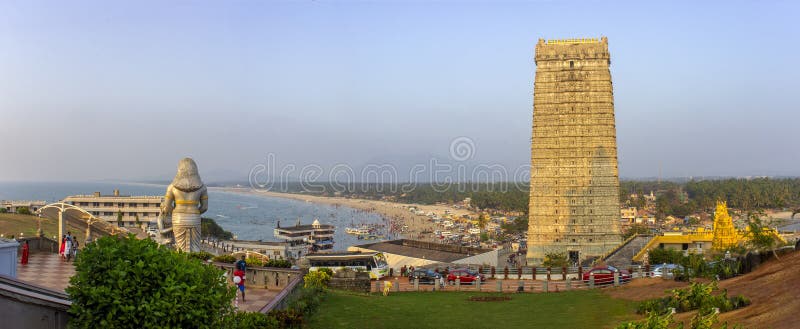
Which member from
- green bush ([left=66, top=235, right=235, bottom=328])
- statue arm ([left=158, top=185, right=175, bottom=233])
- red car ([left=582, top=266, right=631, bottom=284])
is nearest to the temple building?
red car ([left=582, top=266, right=631, bottom=284])

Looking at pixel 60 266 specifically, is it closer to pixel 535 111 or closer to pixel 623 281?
pixel 623 281

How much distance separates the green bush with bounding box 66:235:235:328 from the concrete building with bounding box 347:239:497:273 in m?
37.8

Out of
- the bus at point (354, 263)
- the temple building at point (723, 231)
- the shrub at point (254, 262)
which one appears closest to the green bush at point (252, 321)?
the shrub at point (254, 262)

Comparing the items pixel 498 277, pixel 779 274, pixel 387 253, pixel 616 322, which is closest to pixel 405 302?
pixel 616 322

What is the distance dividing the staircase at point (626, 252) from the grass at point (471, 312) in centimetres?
2464

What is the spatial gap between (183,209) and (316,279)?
4.28 metres

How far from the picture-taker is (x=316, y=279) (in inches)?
863

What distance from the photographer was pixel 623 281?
1133 inches

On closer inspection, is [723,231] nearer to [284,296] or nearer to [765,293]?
[765,293]

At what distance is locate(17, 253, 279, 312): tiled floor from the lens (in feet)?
58.0

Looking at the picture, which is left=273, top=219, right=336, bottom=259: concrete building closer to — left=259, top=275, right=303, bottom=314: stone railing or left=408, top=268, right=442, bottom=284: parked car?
left=408, top=268, right=442, bottom=284: parked car

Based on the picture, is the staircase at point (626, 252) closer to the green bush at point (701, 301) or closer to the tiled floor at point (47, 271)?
the green bush at point (701, 301)

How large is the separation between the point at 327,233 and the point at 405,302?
3758 inches

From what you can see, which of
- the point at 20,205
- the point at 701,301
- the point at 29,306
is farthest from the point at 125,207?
the point at 29,306
